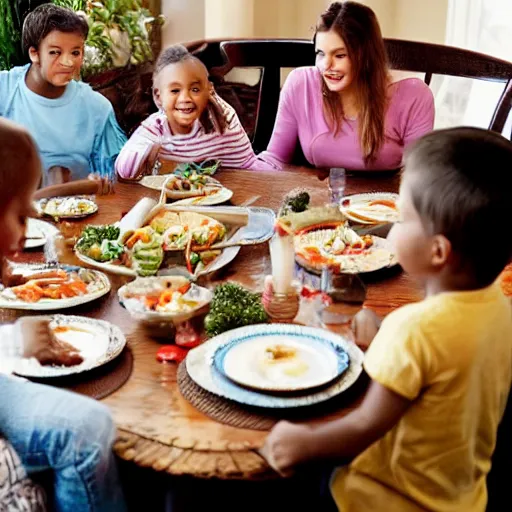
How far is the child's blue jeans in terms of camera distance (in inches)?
46.2

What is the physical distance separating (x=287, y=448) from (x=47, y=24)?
1.87m

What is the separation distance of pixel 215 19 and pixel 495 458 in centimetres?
299

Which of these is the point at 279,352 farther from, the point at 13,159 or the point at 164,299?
the point at 13,159

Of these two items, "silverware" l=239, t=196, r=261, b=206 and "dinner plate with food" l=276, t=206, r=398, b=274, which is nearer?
"dinner plate with food" l=276, t=206, r=398, b=274

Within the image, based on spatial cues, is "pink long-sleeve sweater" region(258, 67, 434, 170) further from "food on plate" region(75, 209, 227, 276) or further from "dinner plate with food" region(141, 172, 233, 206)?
"food on plate" region(75, 209, 227, 276)

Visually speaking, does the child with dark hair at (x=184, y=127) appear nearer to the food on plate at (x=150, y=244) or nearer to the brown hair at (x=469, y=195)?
the food on plate at (x=150, y=244)

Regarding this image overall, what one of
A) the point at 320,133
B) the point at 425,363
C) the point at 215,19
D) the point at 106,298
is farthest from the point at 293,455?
the point at 215,19

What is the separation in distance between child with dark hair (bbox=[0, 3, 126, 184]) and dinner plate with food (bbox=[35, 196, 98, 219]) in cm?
44

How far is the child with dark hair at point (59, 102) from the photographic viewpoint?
2.49m

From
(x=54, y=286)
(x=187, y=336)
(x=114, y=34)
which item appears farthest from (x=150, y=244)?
(x=114, y=34)

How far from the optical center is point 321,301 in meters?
1.54

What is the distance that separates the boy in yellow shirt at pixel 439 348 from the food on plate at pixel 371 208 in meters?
0.82

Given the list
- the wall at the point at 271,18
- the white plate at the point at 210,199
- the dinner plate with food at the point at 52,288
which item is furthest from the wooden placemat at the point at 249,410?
the wall at the point at 271,18

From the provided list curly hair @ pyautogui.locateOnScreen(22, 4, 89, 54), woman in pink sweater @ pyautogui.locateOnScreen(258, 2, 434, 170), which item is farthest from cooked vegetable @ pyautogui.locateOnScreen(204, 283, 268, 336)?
curly hair @ pyautogui.locateOnScreen(22, 4, 89, 54)
